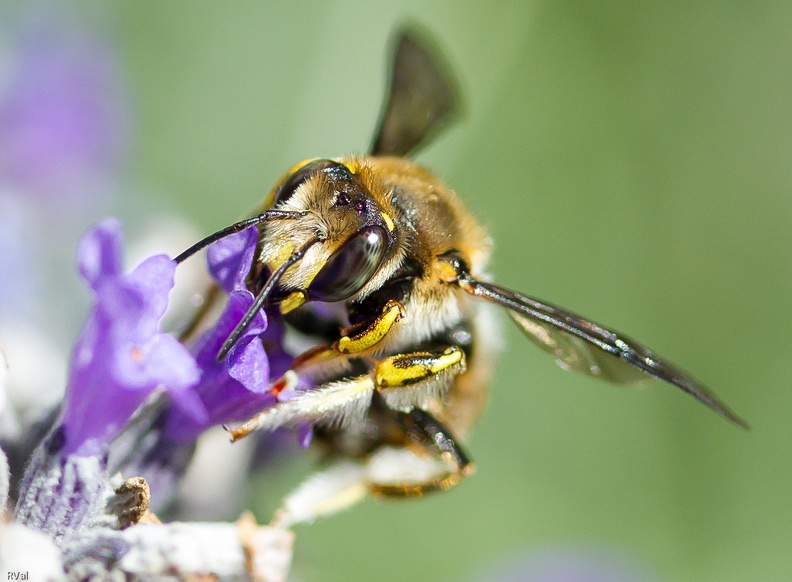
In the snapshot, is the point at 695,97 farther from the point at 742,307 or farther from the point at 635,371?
the point at 635,371

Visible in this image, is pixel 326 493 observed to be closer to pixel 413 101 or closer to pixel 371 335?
pixel 371 335

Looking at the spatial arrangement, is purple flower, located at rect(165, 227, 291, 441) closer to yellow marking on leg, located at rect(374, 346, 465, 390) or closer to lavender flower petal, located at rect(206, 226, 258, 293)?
lavender flower petal, located at rect(206, 226, 258, 293)

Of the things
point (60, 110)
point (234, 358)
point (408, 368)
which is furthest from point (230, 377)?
point (60, 110)

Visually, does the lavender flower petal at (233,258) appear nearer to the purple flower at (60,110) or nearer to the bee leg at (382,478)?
the bee leg at (382,478)

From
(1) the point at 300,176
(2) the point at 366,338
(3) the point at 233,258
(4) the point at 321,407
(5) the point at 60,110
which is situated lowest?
(4) the point at 321,407

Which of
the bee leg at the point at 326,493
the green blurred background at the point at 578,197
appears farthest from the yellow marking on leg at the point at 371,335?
the green blurred background at the point at 578,197

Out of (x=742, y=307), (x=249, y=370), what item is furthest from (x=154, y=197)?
(x=742, y=307)

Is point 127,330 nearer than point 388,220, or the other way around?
point 127,330

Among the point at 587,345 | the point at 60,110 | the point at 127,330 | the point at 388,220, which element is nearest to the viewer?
the point at 127,330
